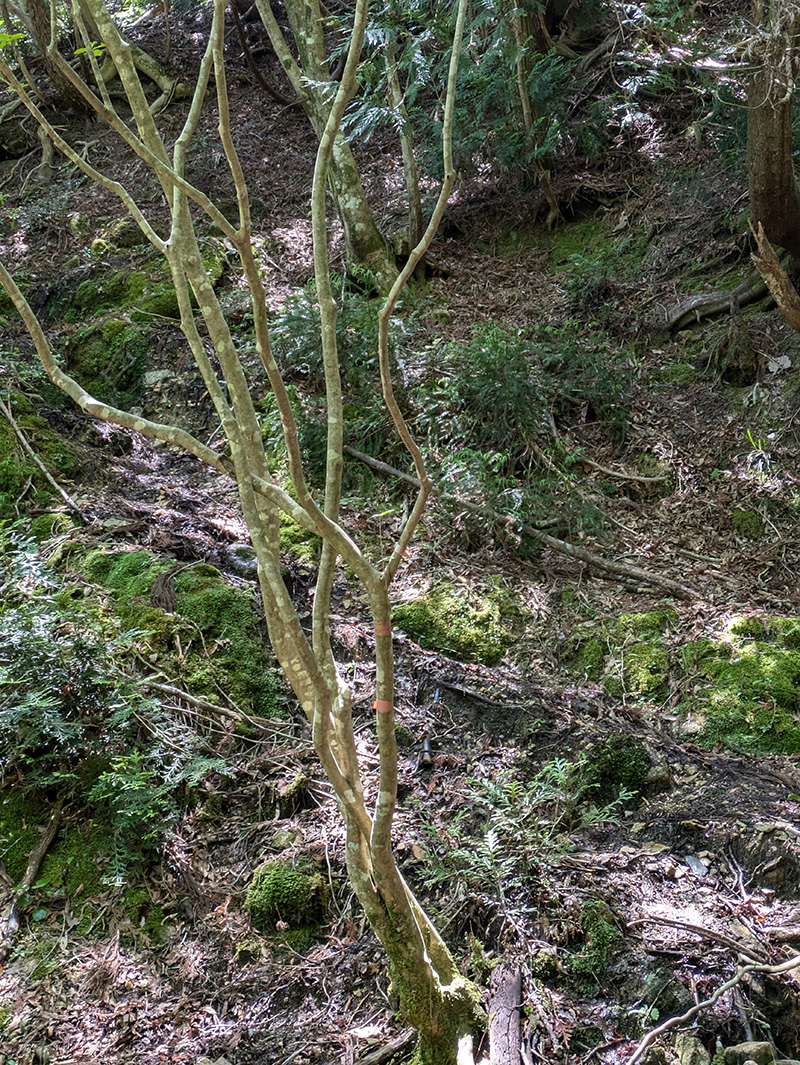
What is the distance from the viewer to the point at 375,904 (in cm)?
211

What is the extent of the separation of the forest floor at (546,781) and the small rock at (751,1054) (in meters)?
0.07

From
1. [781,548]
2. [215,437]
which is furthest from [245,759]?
[781,548]

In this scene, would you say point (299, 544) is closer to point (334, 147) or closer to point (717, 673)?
point (717, 673)

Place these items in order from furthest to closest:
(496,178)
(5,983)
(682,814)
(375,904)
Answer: (496,178) → (682,814) → (5,983) → (375,904)

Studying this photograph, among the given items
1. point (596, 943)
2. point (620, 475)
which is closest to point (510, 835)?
point (596, 943)

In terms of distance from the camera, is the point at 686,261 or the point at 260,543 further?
the point at 686,261

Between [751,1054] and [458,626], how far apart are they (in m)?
2.38

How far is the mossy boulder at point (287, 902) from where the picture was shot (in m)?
2.80

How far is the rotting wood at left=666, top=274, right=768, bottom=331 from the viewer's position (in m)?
6.02

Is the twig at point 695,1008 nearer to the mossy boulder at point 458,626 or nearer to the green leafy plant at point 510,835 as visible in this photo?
the green leafy plant at point 510,835

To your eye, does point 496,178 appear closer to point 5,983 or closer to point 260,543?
point 260,543

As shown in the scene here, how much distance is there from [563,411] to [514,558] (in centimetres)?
165

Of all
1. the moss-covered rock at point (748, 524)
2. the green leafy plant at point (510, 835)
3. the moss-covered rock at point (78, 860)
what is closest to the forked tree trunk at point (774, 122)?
the moss-covered rock at point (748, 524)

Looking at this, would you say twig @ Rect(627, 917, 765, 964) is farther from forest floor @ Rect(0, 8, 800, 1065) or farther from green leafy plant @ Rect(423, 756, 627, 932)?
green leafy plant @ Rect(423, 756, 627, 932)
